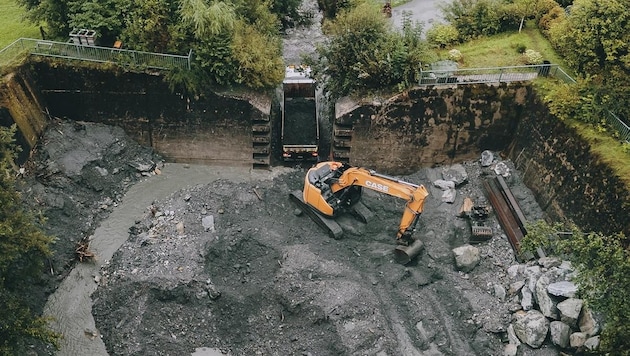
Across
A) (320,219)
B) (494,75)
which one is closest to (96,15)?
(320,219)

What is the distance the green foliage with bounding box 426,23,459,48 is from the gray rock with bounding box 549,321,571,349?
558 inches

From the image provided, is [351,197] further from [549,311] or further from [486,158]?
[549,311]

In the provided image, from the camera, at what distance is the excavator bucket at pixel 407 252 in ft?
58.9

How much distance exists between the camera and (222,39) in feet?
69.1

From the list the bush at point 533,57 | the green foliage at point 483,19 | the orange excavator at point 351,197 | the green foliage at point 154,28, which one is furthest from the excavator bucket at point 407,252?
the green foliage at point 154,28

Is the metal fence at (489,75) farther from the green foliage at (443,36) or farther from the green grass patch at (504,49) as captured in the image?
the green foliage at (443,36)

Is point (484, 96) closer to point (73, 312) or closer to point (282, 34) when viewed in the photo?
point (282, 34)

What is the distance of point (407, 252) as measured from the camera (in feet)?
58.7

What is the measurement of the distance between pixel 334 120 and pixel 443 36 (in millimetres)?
7001

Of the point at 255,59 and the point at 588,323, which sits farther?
the point at 255,59

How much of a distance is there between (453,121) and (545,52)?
5473mm

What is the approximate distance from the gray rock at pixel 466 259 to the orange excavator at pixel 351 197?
143 centimetres

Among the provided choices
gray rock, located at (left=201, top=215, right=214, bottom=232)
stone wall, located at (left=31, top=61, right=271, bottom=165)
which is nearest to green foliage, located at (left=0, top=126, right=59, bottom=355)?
gray rock, located at (left=201, top=215, right=214, bottom=232)

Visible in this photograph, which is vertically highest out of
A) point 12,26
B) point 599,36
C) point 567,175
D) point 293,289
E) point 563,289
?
point 599,36
